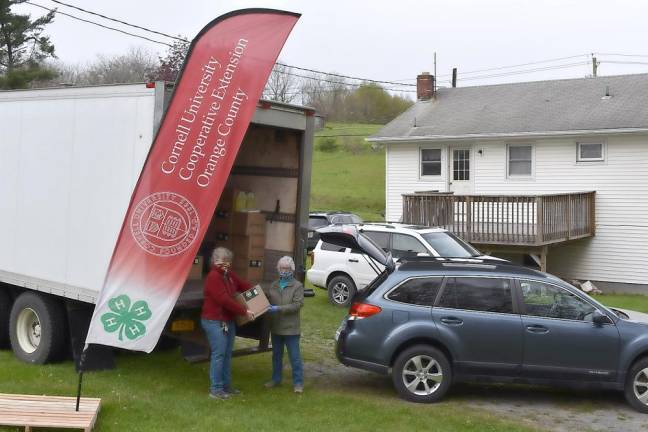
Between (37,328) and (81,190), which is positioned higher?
(81,190)

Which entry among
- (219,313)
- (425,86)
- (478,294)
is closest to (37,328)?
(219,313)

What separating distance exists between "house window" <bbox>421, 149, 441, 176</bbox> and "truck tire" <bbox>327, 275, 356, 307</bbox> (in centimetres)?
941

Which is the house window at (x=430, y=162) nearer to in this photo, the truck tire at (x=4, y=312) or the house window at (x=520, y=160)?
the house window at (x=520, y=160)

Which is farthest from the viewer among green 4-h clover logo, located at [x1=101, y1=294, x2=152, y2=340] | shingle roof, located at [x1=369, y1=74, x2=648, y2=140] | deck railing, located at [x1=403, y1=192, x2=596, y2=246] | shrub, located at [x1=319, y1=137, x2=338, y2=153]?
shrub, located at [x1=319, y1=137, x2=338, y2=153]

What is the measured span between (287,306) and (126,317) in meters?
1.92

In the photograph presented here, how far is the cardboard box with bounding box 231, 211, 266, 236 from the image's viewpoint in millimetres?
9562

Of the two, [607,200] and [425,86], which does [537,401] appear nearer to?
[607,200]

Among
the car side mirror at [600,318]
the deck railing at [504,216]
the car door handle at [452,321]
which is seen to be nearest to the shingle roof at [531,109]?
the deck railing at [504,216]

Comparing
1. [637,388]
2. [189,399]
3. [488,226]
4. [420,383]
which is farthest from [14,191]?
[488,226]

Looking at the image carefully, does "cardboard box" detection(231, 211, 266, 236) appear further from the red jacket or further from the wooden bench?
the wooden bench

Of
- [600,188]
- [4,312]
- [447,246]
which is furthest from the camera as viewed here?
[600,188]

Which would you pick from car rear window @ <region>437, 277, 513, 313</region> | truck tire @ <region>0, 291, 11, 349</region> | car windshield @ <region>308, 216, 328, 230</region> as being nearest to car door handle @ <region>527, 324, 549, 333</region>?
car rear window @ <region>437, 277, 513, 313</region>

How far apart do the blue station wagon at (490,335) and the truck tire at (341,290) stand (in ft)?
23.4

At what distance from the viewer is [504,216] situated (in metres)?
20.2
